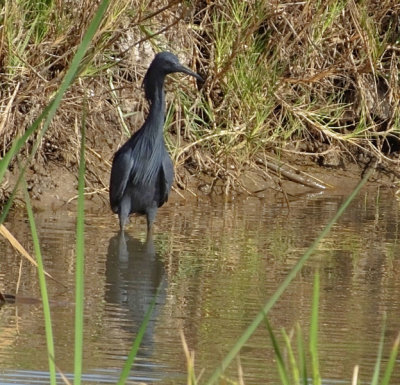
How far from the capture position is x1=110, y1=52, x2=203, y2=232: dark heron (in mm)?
7547

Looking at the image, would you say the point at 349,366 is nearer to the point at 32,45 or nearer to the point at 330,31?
the point at 32,45

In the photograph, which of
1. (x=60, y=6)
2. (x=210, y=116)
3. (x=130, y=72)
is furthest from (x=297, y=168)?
(x=60, y=6)

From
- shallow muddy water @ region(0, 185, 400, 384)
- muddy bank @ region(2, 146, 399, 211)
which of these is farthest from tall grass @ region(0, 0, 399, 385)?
shallow muddy water @ region(0, 185, 400, 384)

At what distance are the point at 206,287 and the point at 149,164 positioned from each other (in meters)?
2.14

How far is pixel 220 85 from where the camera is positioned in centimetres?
914

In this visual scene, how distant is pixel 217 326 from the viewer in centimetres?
469

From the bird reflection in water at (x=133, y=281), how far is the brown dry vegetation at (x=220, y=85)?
125 centimetres

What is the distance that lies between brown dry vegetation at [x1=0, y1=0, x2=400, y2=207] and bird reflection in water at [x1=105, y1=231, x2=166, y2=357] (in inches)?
49.1

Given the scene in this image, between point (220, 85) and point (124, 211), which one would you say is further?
point (220, 85)

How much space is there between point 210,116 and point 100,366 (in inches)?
210

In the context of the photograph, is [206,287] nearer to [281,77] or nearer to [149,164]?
[149,164]

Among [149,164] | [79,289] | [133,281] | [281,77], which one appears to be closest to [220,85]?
[281,77]

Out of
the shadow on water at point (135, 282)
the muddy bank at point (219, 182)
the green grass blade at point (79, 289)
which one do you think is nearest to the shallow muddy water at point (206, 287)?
the shadow on water at point (135, 282)

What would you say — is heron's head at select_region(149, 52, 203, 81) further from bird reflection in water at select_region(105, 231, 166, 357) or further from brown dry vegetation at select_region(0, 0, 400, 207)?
bird reflection in water at select_region(105, 231, 166, 357)
